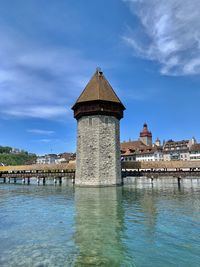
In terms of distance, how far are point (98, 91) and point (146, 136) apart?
5020 centimetres

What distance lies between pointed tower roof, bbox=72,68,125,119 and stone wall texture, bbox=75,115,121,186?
566 millimetres

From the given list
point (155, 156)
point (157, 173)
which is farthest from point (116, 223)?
point (155, 156)

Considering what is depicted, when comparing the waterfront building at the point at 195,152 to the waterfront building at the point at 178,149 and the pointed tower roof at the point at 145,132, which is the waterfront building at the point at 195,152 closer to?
the waterfront building at the point at 178,149

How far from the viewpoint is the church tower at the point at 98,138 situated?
2595 centimetres

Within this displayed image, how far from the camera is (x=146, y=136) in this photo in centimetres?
7581

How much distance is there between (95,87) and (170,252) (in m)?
22.0

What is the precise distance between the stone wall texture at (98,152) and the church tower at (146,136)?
49480mm

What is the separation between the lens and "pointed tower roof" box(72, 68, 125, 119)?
26.5 metres

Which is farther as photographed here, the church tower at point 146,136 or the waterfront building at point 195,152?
the church tower at point 146,136

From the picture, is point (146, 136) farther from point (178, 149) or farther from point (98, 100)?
point (98, 100)

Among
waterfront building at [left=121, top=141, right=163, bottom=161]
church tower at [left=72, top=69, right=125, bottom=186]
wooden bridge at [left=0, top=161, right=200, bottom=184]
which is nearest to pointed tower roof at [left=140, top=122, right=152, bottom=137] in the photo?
waterfront building at [left=121, top=141, right=163, bottom=161]

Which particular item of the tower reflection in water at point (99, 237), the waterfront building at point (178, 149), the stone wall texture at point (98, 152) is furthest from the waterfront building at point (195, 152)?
the tower reflection in water at point (99, 237)

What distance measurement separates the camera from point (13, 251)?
7.17 meters

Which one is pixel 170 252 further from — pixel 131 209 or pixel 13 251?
pixel 131 209
